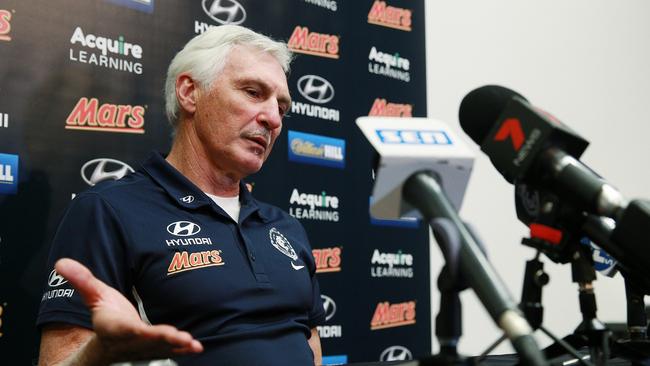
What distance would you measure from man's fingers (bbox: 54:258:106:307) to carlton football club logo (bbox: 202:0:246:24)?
1568mm

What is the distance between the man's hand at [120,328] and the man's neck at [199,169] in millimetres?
807

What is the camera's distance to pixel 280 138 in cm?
244

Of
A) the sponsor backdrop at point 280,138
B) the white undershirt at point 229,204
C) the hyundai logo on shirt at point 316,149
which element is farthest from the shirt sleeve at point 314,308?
the hyundai logo on shirt at point 316,149

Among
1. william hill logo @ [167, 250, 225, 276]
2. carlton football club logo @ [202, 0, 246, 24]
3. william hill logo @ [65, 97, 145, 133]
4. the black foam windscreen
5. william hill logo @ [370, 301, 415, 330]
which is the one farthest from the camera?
william hill logo @ [370, 301, 415, 330]

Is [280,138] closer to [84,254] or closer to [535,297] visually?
[84,254]

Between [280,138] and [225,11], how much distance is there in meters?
0.50

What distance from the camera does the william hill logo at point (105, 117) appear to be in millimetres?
1896

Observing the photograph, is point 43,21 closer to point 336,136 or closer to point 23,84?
point 23,84

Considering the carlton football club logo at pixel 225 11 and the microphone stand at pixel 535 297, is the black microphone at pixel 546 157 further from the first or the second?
the carlton football club logo at pixel 225 11

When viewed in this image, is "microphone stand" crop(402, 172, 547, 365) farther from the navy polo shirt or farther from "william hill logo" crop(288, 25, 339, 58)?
"william hill logo" crop(288, 25, 339, 58)

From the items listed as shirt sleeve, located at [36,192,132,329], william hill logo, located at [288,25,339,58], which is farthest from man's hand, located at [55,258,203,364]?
william hill logo, located at [288,25,339,58]

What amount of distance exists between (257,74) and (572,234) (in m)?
1.07

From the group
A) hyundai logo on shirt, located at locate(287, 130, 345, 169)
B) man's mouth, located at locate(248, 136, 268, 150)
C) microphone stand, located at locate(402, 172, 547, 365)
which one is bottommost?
hyundai logo on shirt, located at locate(287, 130, 345, 169)

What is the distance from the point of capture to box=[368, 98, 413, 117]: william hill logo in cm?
282
